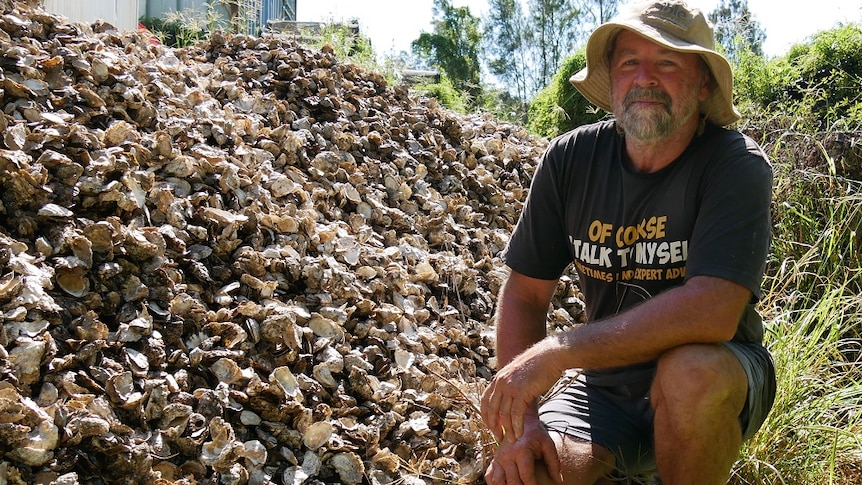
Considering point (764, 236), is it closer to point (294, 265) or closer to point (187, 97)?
point (294, 265)

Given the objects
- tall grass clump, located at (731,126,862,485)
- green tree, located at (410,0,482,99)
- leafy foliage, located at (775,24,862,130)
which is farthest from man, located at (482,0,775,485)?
green tree, located at (410,0,482,99)

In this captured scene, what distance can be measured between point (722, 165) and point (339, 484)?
1.21 m

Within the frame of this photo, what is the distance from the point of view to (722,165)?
1770mm

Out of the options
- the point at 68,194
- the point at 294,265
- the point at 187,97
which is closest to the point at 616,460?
the point at 294,265

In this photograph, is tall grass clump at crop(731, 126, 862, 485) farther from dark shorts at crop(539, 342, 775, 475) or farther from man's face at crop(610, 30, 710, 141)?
man's face at crop(610, 30, 710, 141)

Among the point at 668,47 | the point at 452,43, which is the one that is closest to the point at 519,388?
the point at 668,47

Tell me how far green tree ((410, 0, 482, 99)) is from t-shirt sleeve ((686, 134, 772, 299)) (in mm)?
15464

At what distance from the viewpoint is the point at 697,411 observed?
1.63 m

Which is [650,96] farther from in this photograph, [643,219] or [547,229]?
[547,229]

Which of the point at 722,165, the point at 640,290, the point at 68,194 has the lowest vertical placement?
the point at 640,290

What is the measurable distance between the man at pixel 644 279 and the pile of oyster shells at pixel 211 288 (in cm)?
40

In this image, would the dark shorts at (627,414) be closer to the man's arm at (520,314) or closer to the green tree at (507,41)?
the man's arm at (520,314)

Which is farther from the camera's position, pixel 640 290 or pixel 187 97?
pixel 187 97

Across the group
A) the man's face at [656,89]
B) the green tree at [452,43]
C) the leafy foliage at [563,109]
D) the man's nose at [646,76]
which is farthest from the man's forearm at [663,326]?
the green tree at [452,43]
